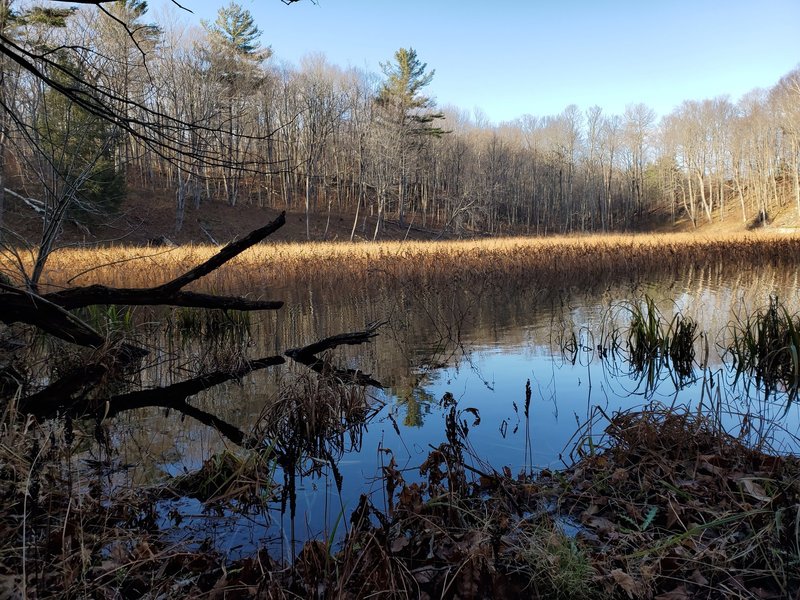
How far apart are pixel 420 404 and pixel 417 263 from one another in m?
9.75

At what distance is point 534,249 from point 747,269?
5.81m

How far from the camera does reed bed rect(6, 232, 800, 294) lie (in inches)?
476

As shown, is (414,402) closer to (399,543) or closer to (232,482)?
(232,482)

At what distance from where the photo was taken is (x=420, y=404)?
4434 mm

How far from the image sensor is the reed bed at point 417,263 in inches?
476

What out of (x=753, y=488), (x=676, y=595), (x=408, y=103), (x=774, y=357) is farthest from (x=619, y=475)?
(x=408, y=103)

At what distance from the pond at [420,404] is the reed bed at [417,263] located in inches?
151

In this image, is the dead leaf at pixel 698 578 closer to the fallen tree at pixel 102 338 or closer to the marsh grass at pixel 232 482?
the marsh grass at pixel 232 482

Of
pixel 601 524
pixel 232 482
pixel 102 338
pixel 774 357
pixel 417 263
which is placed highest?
pixel 417 263

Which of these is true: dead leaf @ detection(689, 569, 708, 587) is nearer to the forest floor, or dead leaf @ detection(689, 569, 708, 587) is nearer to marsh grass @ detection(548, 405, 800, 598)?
marsh grass @ detection(548, 405, 800, 598)

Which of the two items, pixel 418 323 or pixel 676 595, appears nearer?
pixel 676 595

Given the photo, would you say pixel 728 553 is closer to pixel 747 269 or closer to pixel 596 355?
pixel 596 355

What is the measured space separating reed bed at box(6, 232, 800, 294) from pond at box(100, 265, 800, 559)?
3.82 m

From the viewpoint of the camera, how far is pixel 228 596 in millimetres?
1906
